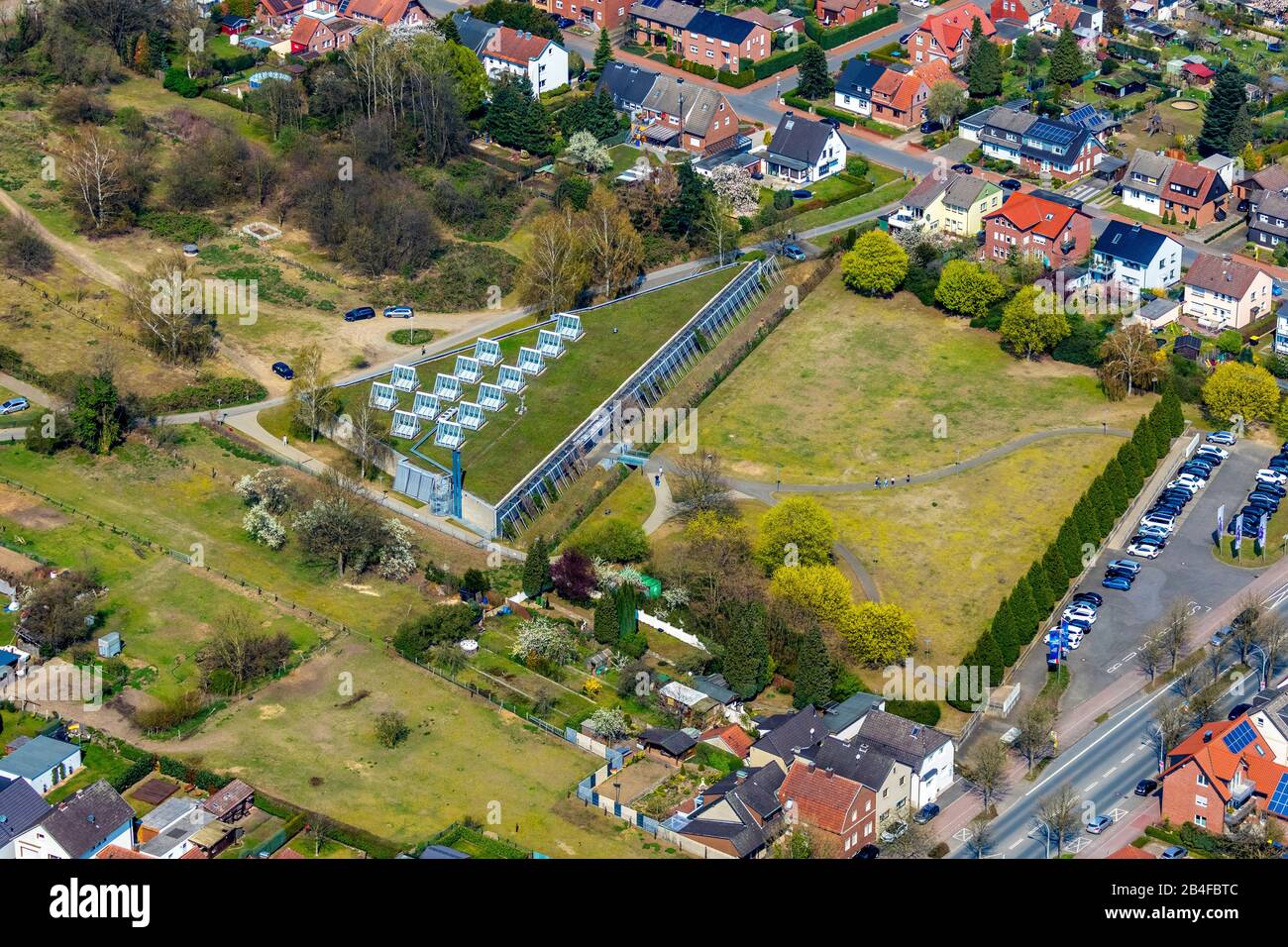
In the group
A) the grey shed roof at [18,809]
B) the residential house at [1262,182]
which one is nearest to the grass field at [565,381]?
the grey shed roof at [18,809]

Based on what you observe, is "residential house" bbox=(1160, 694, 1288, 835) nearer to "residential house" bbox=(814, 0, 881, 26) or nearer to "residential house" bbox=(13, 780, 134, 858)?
"residential house" bbox=(13, 780, 134, 858)

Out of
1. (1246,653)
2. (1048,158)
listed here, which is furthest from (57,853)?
(1048,158)

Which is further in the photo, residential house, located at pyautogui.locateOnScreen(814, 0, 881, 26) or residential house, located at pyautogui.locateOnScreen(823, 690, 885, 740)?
residential house, located at pyautogui.locateOnScreen(814, 0, 881, 26)

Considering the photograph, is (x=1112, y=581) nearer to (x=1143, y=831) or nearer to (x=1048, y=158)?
(x=1143, y=831)

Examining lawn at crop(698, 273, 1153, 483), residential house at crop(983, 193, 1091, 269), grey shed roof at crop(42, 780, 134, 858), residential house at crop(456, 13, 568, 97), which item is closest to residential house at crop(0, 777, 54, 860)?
grey shed roof at crop(42, 780, 134, 858)

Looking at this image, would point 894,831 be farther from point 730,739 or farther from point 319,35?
point 319,35

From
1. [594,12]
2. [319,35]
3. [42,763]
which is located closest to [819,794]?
[42,763]

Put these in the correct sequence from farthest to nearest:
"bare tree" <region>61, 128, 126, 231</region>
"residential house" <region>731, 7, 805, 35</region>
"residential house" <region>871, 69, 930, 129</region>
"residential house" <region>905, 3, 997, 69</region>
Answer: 1. "residential house" <region>731, 7, 805, 35</region>
2. "residential house" <region>905, 3, 997, 69</region>
3. "residential house" <region>871, 69, 930, 129</region>
4. "bare tree" <region>61, 128, 126, 231</region>
